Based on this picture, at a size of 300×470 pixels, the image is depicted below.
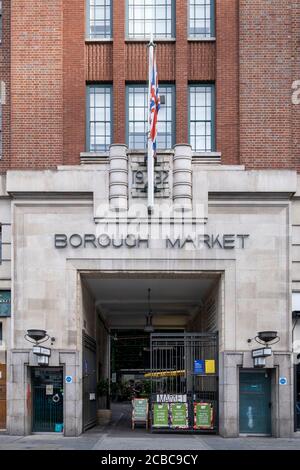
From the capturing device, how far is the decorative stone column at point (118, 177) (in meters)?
25.0

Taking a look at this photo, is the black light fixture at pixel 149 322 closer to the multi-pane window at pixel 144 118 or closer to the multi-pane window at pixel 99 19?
the multi-pane window at pixel 144 118

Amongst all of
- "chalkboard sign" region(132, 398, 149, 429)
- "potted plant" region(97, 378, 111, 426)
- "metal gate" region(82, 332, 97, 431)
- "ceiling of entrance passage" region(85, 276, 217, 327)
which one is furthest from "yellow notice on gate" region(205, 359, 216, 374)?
"potted plant" region(97, 378, 111, 426)

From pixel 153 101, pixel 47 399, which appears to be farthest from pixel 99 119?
pixel 47 399

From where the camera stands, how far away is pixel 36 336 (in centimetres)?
2391

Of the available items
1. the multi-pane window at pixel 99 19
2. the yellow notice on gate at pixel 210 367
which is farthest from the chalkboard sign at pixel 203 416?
the multi-pane window at pixel 99 19

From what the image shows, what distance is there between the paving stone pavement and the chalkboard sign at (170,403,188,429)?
533 millimetres

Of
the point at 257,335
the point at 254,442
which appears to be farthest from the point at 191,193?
the point at 254,442

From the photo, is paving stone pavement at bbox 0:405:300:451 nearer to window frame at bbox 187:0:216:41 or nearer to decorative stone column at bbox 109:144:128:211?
decorative stone column at bbox 109:144:128:211

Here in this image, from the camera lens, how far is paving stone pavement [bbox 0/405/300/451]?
2083 cm

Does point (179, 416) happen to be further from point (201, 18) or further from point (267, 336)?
point (201, 18)

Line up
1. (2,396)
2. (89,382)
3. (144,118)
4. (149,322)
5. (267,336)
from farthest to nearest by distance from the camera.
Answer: (149,322), (89,382), (144,118), (2,396), (267,336)

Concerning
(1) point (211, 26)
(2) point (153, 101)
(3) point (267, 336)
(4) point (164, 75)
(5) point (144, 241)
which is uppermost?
(1) point (211, 26)

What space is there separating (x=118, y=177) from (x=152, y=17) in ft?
20.0

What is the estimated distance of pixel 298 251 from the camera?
25.5 meters
